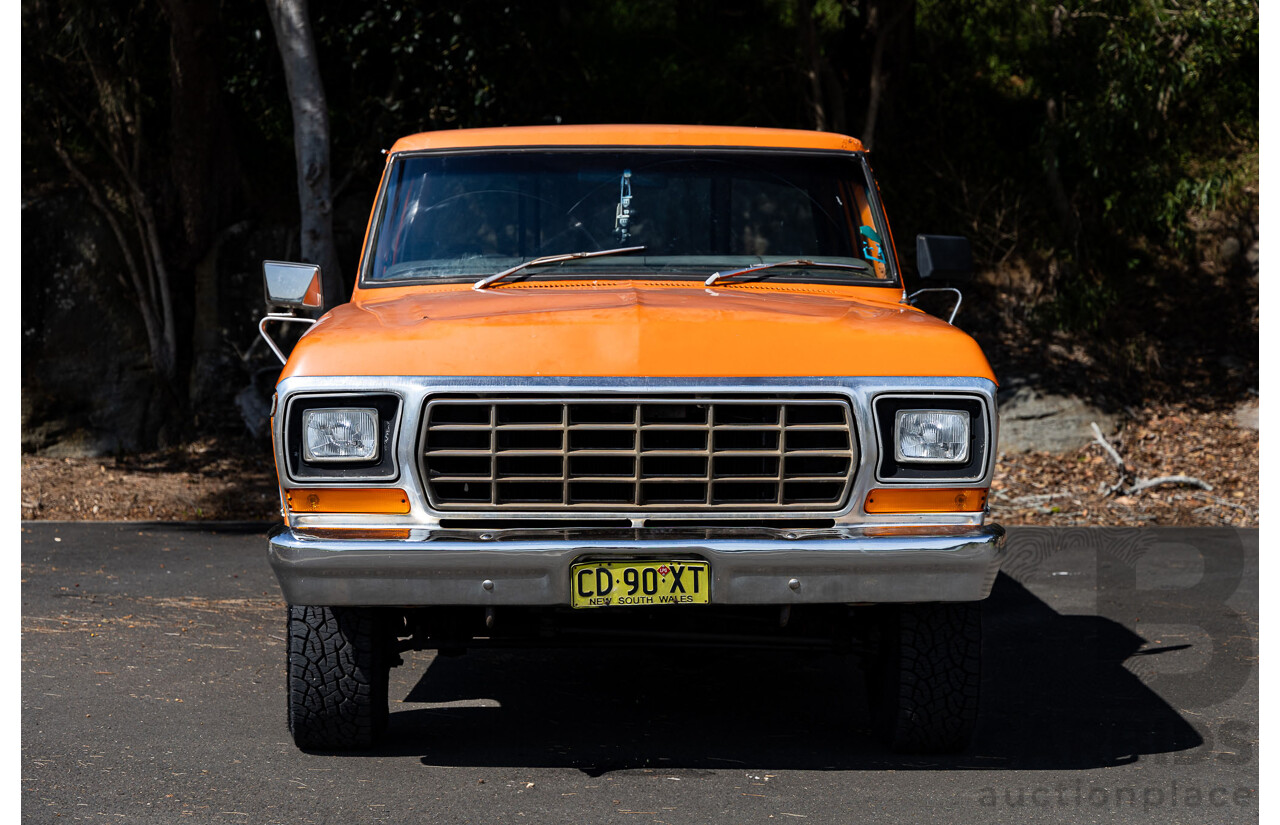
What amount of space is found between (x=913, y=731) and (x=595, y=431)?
1575 mm

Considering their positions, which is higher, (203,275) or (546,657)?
(203,275)

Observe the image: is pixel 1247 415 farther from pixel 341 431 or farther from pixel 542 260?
pixel 341 431

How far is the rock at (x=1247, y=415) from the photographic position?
40.2 ft

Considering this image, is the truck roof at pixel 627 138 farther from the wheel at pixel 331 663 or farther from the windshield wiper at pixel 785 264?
the wheel at pixel 331 663

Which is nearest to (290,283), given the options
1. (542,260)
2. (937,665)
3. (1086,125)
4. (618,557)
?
(542,260)

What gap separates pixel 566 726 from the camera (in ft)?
16.4

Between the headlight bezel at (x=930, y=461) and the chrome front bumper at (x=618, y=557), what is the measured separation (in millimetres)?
192

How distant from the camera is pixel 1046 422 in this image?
12.2 meters

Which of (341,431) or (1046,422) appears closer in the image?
(341,431)

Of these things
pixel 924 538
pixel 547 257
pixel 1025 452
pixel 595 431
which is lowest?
pixel 1025 452

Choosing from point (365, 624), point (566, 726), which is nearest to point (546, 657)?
point (566, 726)

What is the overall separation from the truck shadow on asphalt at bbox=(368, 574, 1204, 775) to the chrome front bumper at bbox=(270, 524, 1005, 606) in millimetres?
702

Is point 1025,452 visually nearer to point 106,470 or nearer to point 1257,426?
point 1257,426

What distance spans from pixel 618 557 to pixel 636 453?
34 cm
